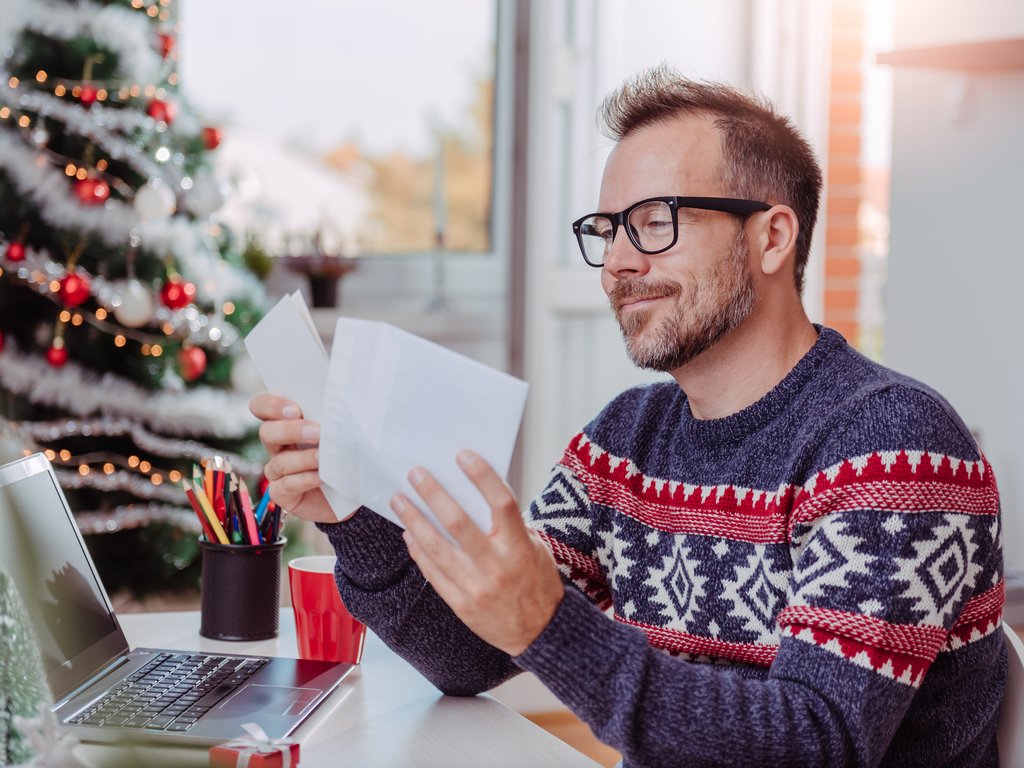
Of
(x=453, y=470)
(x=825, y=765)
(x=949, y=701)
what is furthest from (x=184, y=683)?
(x=949, y=701)

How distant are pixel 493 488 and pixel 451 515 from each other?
0.04 m

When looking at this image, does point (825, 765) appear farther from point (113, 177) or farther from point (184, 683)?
point (113, 177)

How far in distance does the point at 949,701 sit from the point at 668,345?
17.0 inches

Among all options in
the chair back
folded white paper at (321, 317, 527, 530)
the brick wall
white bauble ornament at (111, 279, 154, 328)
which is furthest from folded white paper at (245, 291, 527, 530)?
the brick wall

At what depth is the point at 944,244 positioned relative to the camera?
2.38 meters

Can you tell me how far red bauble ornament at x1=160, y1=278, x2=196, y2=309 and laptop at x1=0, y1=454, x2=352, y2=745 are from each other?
1.31 m

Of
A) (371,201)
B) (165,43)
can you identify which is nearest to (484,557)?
(165,43)

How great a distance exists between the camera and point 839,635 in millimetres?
934

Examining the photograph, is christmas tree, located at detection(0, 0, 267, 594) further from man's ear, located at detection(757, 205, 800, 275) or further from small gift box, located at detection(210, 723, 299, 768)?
small gift box, located at detection(210, 723, 299, 768)

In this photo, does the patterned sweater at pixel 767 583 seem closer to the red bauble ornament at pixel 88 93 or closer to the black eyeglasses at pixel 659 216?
the black eyeglasses at pixel 659 216

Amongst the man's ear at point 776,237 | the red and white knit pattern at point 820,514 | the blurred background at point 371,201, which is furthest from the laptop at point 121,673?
the blurred background at point 371,201

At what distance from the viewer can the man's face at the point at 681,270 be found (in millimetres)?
1233

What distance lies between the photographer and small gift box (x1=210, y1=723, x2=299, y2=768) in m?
0.87

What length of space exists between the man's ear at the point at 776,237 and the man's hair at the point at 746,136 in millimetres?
20
